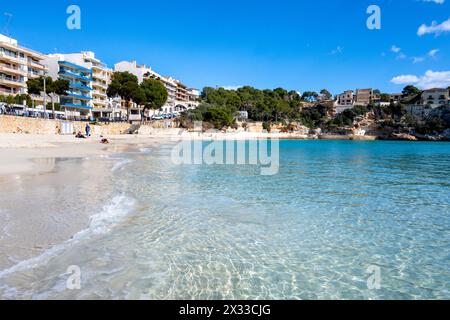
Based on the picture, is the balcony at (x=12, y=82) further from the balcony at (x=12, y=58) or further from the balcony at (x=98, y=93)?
the balcony at (x=98, y=93)

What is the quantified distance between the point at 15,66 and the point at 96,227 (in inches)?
2786

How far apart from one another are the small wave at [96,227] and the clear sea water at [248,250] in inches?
1.1

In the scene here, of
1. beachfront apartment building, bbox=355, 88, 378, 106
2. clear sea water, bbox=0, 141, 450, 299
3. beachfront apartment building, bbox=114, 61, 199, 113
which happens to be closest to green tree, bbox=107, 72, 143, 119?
beachfront apartment building, bbox=114, 61, 199, 113

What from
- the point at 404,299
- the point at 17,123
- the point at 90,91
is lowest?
the point at 404,299

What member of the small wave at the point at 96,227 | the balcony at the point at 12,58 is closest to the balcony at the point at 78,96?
the balcony at the point at 12,58

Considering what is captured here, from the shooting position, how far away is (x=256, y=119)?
129250mm

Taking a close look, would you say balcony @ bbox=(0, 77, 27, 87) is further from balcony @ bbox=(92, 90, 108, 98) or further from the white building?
the white building

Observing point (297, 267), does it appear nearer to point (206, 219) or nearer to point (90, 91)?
point (206, 219)

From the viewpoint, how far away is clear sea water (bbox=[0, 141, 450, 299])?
211 inches

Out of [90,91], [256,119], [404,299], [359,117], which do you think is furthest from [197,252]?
[359,117]

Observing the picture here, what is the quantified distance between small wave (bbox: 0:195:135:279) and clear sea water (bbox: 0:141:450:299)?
0.03 m

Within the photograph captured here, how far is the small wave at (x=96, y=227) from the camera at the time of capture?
5823 millimetres
